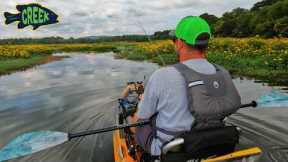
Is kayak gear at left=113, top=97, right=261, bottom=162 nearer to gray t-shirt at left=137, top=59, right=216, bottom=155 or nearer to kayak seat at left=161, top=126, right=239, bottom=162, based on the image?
kayak seat at left=161, top=126, right=239, bottom=162

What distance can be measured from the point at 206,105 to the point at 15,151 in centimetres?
218

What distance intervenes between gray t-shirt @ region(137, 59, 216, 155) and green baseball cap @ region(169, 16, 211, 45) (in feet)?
0.61

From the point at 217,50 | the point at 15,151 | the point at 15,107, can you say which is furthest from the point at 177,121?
the point at 217,50

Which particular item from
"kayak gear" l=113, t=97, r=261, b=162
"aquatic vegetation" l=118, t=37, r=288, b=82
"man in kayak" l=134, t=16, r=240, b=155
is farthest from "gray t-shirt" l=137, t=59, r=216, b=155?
"aquatic vegetation" l=118, t=37, r=288, b=82

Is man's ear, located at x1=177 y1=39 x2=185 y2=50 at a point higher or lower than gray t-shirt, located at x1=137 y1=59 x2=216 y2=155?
higher

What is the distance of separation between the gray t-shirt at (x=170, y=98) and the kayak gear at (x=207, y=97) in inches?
2.2

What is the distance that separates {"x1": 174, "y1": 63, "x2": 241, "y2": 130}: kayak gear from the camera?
288cm

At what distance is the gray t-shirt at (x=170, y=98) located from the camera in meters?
2.91

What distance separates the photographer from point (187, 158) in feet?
9.75

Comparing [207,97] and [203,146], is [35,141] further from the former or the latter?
[207,97]

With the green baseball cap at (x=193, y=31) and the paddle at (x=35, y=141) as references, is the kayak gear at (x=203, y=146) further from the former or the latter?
the green baseball cap at (x=193, y=31)

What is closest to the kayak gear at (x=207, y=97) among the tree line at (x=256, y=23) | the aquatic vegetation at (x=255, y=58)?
the aquatic vegetation at (x=255, y=58)

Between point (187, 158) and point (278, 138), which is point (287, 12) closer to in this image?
point (278, 138)

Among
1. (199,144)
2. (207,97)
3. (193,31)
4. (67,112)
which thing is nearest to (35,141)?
(199,144)
